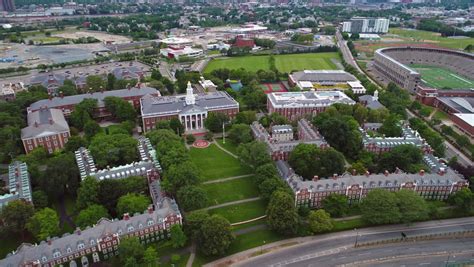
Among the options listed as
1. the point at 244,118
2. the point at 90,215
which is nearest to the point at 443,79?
the point at 244,118

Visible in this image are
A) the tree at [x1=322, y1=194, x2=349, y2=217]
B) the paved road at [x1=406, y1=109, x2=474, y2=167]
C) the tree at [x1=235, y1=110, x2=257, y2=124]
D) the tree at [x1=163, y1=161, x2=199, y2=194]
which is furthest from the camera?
the tree at [x1=235, y1=110, x2=257, y2=124]

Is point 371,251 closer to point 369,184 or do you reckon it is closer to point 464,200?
point 369,184

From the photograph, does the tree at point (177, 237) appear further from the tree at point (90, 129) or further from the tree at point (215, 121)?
the tree at point (90, 129)

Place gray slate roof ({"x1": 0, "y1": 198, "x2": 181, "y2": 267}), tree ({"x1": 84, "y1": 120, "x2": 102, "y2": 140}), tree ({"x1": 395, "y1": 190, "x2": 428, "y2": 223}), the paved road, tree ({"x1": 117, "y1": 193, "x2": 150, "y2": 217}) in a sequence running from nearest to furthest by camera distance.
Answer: gray slate roof ({"x1": 0, "y1": 198, "x2": 181, "y2": 267}), tree ({"x1": 117, "y1": 193, "x2": 150, "y2": 217}), tree ({"x1": 395, "y1": 190, "x2": 428, "y2": 223}), the paved road, tree ({"x1": 84, "y1": 120, "x2": 102, "y2": 140})

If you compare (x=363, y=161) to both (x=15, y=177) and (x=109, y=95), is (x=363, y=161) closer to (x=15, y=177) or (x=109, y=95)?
(x=15, y=177)

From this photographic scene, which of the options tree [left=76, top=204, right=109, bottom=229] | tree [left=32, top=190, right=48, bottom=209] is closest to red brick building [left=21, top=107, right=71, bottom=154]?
tree [left=32, top=190, right=48, bottom=209]

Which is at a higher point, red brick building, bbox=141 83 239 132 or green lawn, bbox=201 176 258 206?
red brick building, bbox=141 83 239 132

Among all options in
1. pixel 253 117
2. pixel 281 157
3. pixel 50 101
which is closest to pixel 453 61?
pixel 253 117

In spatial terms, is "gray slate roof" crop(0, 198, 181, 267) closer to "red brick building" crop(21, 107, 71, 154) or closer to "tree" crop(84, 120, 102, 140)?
"tree" crop(84, 120, 102, 140)
